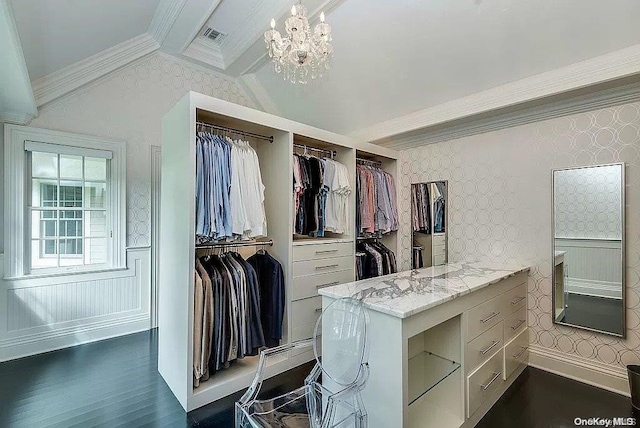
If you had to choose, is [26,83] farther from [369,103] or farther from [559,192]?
[559,192]

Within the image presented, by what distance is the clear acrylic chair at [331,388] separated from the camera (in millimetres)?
1372

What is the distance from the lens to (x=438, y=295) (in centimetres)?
165

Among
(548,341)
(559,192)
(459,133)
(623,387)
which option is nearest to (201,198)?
(459,133)

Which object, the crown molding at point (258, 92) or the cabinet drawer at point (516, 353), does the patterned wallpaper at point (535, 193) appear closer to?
the cabinet drawer at point (516, 353)

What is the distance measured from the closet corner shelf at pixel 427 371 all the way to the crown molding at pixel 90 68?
389 cm

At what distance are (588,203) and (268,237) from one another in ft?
8.55

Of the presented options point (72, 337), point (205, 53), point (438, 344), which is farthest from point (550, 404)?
point (205, 53)

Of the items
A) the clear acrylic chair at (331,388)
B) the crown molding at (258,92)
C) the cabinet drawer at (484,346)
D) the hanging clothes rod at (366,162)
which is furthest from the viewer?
the crown molding at (258,92)

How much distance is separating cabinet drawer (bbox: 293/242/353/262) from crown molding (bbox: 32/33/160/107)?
2743 millimetres

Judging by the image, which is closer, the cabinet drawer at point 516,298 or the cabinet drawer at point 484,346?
the cabinet drawer at point 484,346

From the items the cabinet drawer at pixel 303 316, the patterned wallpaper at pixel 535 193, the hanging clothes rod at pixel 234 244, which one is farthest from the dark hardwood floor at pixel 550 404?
the hanging clothes rod at pixel 234 244

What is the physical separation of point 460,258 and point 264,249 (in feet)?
6.61

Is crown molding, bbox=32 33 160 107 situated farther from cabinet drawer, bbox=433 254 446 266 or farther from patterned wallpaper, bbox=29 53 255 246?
cabinet drawer, bbox=433 254 446 266

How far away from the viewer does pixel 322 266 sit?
2.80m
